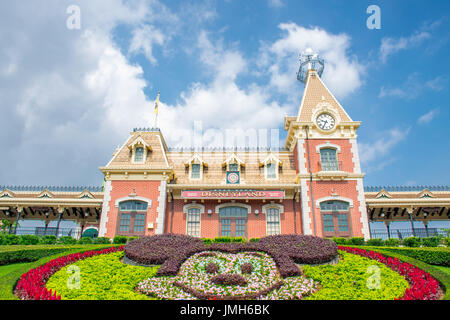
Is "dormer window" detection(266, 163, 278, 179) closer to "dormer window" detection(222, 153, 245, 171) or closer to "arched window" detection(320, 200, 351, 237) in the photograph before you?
"dormer window" detection(222, 153, 245, 171)

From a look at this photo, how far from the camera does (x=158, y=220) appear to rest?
21453 mm

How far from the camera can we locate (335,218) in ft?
69.9

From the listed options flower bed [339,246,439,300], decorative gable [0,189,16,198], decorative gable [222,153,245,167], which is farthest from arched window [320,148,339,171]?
decorative gable [0,189,16,198]

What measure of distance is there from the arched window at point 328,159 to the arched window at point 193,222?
32.9 feet

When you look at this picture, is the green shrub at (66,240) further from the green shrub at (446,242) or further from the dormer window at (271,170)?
the green shrub at (446,242)

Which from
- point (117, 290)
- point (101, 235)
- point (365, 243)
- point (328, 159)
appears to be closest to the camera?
point (117, 290)

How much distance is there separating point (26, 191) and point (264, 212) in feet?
68.5

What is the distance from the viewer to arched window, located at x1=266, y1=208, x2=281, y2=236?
22031 mm

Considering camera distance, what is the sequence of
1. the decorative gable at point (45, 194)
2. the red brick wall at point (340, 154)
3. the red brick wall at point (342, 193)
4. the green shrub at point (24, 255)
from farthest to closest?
1. the decorative gable at point (45, 194)
2. the red brick wall at point (340, 154)
3. the red brick wall at point (342, 193)
4. the green shrub at point (24, 255)

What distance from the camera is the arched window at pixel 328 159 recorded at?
901 inches

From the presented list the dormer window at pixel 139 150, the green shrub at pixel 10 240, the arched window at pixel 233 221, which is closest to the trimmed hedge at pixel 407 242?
the arched window at pixel 233 221

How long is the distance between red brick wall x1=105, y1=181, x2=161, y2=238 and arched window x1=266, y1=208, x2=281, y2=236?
320 inches
